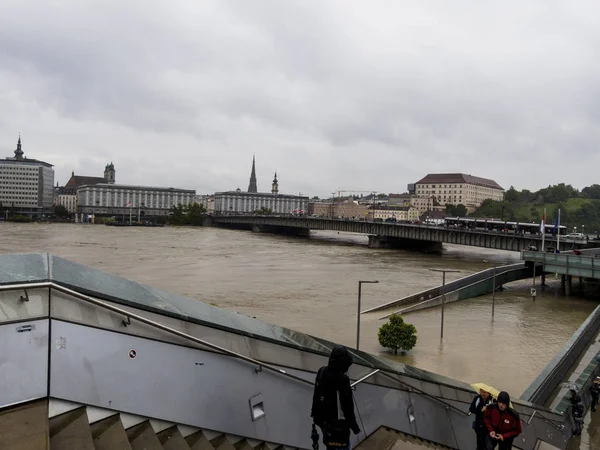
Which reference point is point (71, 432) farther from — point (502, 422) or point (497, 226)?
point (497, 226)

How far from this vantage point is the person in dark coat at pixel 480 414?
6.07m

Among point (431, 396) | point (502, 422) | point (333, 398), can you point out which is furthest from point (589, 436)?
point (333, 398)

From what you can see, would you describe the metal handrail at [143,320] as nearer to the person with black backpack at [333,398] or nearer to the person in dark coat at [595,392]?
the person with black backpack at [333,398]

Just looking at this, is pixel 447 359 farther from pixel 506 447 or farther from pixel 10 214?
pixel 10 214

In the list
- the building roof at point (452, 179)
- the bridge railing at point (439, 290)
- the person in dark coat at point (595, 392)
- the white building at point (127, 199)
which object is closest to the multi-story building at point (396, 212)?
the building roof at point (452, 179)

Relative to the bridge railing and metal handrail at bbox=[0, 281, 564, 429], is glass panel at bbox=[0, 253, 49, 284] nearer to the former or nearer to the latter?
metal handrail at bbox=[0, 281, 564, 429]

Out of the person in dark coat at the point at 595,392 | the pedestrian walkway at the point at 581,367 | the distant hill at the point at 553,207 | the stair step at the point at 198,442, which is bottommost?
the person in dark coat at the point at 595,392

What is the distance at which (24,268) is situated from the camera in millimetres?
3486

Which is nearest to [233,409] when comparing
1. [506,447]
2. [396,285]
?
[506,447]

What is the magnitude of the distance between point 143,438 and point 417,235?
2624 inches

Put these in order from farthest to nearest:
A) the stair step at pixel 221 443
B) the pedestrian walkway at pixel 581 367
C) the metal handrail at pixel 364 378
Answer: the pedestrian walkway at pixel 581 367
the metal handrail at pixel 364 378
the stair step at pixel 221 443

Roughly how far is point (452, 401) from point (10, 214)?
167 meters

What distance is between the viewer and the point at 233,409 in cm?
413

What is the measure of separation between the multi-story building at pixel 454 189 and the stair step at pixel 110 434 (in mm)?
174062
